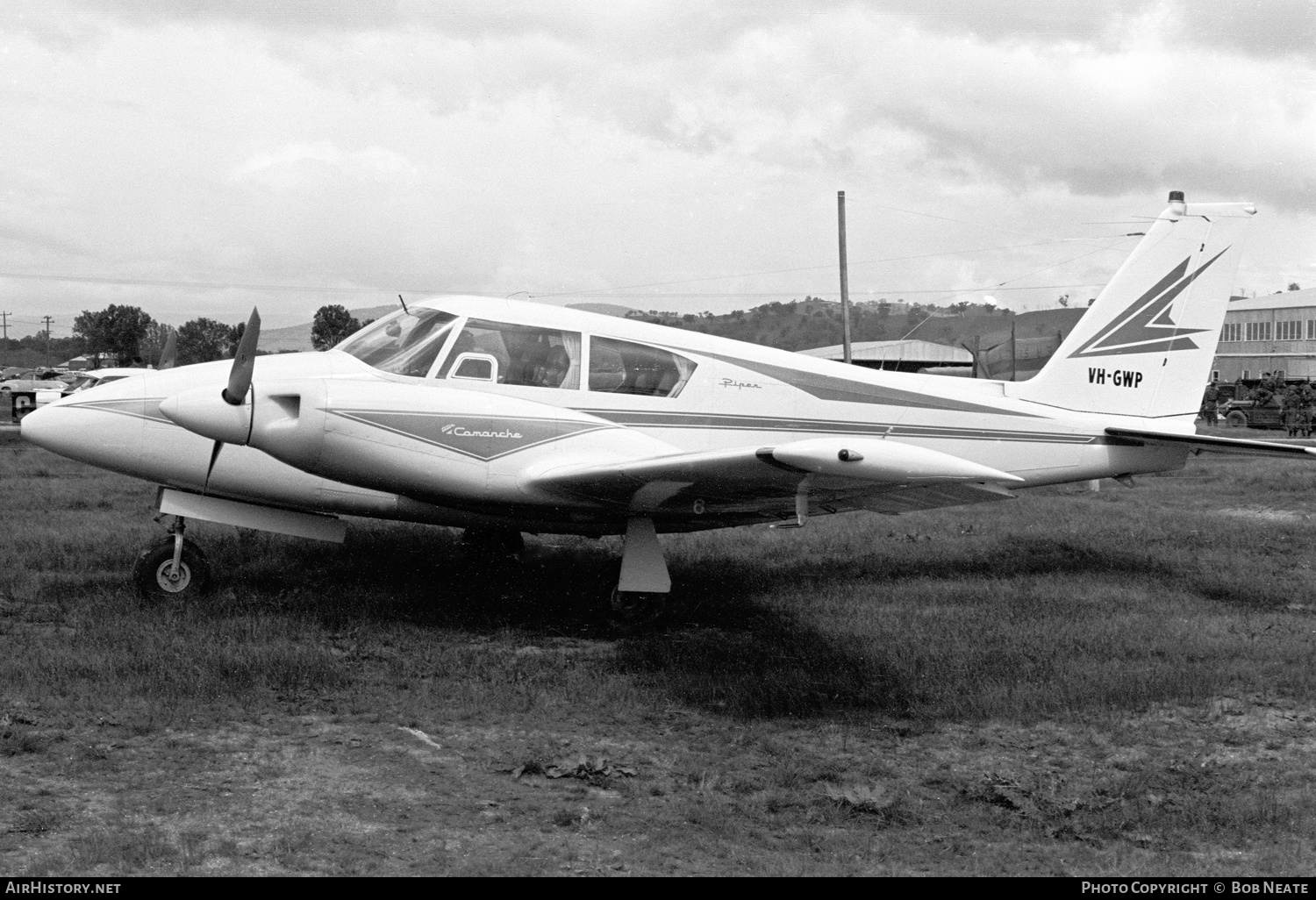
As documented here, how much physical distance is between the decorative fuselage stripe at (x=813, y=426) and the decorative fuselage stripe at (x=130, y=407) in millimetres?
3375

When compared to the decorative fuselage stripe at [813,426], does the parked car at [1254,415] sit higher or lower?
lower

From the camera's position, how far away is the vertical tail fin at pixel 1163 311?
11328 mm

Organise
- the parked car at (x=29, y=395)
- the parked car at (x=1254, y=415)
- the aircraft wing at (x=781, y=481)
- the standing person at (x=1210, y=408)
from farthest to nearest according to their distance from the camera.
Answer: the standing person at (x=1210, y=408), the parked car at (x=1254, y=415), the parked car at (x=29, y=395), the aircraft wing at (x=781, y=481)

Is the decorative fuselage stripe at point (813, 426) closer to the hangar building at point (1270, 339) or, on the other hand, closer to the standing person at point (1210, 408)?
the standing person at point (1210, 408)

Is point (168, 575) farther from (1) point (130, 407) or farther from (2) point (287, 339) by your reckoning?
(2) point (287, 339)

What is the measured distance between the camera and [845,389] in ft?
32.9

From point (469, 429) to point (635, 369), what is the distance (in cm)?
168

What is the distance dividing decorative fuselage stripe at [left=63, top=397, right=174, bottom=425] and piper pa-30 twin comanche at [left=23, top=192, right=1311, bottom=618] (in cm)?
1

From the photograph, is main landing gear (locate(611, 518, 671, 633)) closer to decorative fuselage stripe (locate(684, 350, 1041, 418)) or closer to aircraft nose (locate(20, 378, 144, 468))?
decorative fuselage stripe (locate(684, 350, 1041, 418))

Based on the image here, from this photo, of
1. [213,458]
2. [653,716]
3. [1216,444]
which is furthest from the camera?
[1216,444]

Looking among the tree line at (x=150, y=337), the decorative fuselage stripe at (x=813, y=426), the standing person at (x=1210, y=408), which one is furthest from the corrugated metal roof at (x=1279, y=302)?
the decorative fuselage stripe at (x=813, y=426)

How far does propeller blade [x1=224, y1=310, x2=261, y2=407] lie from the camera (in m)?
7.98

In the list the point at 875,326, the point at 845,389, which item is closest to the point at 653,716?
the point at 845,389

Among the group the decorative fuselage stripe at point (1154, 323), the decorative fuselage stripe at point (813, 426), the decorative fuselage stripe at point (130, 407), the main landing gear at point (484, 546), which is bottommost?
the main landing gear at point (484, 546)
